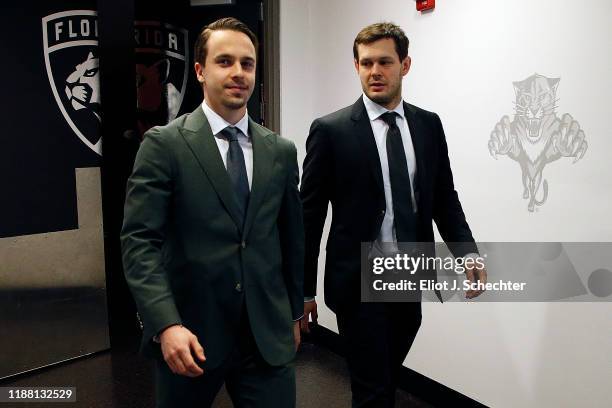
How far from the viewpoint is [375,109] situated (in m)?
1.87

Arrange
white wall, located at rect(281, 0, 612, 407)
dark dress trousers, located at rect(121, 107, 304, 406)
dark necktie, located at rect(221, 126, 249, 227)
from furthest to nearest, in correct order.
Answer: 1. white wall, located at rect(281, 0, 612, 407)
2. dark necktie, located at rect(221, 126, 249, 227)
3. dark dress trousers, located at rect(121, 107, 304, 406)

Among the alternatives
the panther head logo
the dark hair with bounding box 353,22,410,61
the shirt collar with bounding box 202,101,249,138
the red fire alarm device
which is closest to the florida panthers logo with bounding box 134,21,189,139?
the panther head logo

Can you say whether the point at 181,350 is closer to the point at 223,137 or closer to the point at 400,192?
the point at 223,137

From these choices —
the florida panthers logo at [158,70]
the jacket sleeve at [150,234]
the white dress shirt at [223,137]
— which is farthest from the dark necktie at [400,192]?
the florida panthers logo at [158,70]

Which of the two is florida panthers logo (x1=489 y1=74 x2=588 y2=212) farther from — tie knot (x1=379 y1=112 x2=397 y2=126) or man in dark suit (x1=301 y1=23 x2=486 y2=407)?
tie knot (x1=379 y1=112 x2=397 y2=126)

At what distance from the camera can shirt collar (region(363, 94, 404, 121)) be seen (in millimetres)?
1866

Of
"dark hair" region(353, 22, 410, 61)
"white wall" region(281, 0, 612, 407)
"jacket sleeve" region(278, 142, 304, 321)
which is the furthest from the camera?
"white wall" region(281, 0, 612, 407)

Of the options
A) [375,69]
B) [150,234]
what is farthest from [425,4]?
[150,234]

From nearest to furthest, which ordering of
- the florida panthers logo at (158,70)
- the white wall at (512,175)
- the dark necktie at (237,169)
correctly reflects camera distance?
the dark necktie at (237,169)
the white wall at (512,175)
the florida panthers logo at (158,70)

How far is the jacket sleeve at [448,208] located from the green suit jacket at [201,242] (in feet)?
2.42

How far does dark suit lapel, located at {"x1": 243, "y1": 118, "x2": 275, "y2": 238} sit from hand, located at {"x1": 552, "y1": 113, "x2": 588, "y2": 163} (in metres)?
1.14

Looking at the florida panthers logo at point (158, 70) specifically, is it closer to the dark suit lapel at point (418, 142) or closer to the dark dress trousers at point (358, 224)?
the dark dress trousers at point (358, 224)

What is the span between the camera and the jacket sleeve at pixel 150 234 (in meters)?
1.26

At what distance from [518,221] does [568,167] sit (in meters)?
0.31
